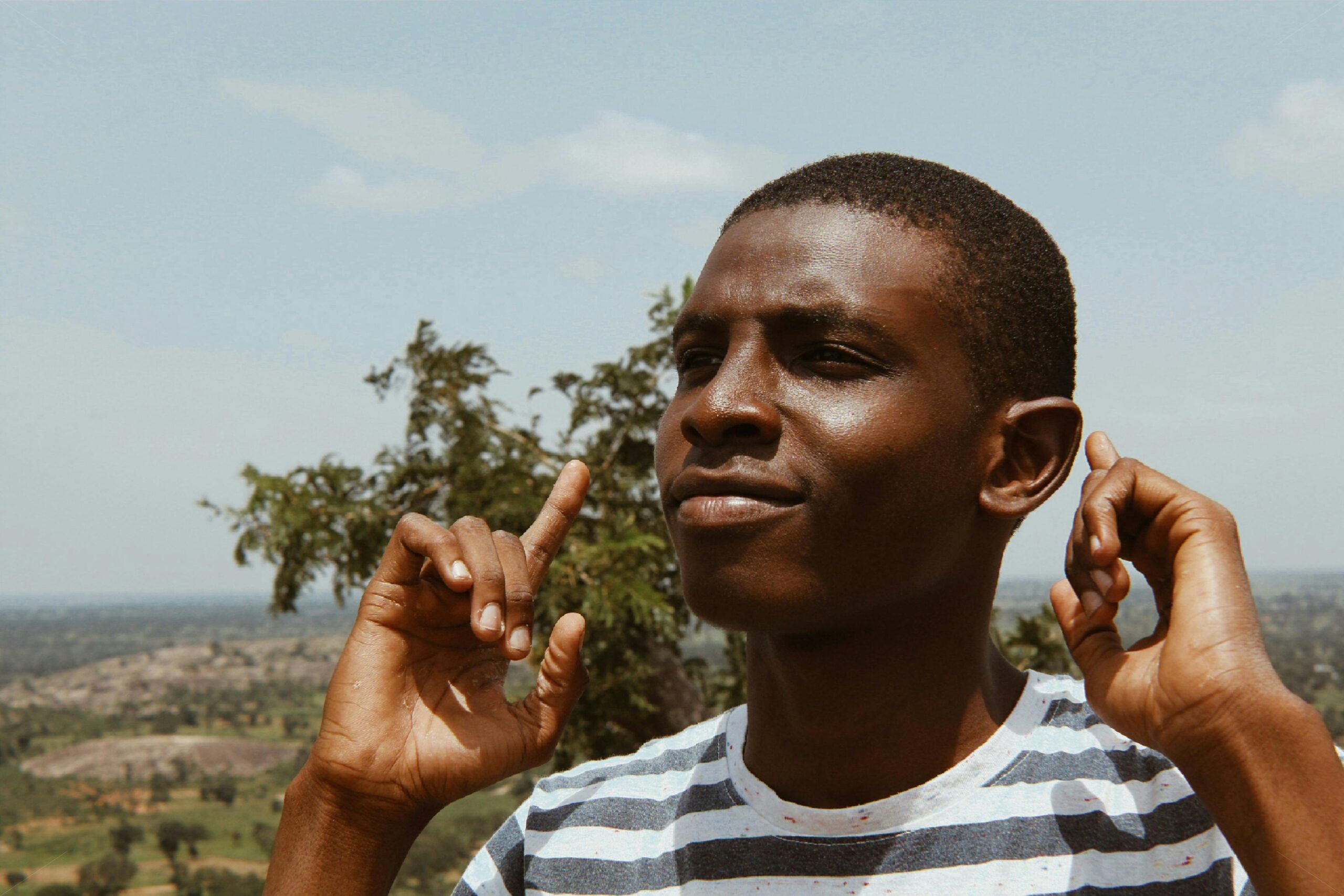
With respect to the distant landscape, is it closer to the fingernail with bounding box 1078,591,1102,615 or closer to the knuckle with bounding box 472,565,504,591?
the fingernail with bounding box 1078,591,1102,615

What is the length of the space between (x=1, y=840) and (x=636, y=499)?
58451 mm

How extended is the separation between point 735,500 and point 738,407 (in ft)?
0.68

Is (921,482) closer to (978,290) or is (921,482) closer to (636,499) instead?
(978,290)

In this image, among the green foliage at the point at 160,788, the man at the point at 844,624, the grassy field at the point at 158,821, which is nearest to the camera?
the man at the point at 844,624

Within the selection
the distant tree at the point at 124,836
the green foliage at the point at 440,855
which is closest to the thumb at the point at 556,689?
the green foliage at the point at 440,855

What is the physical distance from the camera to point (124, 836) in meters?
56.9

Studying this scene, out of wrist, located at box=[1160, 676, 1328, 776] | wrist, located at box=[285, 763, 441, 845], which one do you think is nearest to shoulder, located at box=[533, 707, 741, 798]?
wrist, located at box=[285, 763, 441, 845]

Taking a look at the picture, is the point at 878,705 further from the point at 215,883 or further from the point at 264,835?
the point at 215,883

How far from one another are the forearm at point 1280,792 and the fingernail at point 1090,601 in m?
0.32

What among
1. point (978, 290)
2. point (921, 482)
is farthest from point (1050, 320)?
point (921, 482)

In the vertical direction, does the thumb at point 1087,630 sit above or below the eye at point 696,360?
below

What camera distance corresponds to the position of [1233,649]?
1.95 m

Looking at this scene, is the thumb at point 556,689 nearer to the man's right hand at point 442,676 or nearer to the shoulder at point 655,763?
the man's right hand at point 442,676

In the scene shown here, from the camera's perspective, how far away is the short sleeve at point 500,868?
8.87ft
